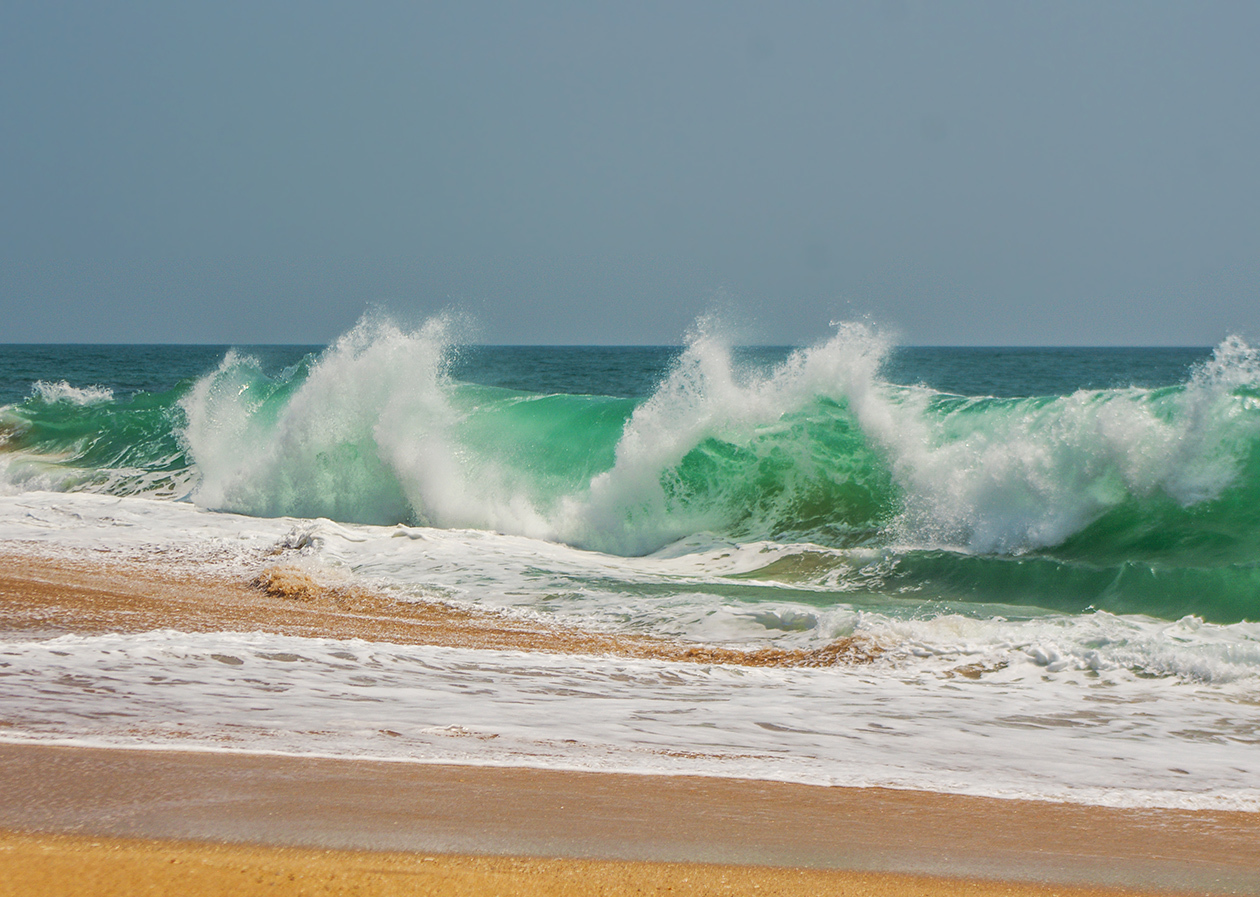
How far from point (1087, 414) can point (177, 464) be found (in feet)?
42.4

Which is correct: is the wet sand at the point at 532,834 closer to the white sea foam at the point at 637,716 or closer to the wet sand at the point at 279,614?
the white sea foam at the point at 637,716

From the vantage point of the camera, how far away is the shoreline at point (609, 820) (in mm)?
2574

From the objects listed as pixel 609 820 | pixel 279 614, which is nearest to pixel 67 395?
pixel 279 614

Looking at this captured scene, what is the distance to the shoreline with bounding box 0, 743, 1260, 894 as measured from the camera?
8.45 ft

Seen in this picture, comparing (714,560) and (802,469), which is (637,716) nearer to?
(714,560)

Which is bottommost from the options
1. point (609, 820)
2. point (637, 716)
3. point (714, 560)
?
point (714, 560)

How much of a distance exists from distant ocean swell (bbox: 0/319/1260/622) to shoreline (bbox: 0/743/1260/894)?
480 cm

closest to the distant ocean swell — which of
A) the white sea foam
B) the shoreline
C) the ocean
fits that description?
the ocean

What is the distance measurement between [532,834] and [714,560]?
7095mm

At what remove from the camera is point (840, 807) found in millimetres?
3072

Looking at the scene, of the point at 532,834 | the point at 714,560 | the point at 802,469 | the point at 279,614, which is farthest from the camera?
the point at 802,469

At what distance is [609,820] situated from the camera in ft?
9.32

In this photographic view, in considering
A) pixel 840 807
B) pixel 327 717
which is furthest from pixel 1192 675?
pixel 327 717

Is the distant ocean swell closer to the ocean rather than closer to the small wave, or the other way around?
the ocean
